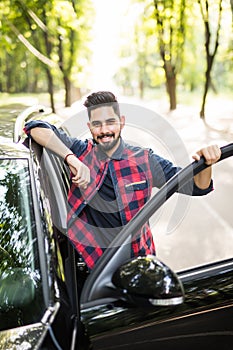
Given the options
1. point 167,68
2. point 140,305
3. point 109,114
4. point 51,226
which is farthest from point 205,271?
point 167,68

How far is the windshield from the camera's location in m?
1.70

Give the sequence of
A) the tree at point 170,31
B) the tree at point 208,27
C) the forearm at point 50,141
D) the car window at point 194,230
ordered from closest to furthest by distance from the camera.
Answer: the forearm at point 50,141, the car window at point 194,230, the tree at point 208,27, the tree at point 170,31

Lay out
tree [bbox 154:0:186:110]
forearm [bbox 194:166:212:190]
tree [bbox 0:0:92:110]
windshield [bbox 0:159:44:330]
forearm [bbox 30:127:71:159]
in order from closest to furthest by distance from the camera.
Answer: windshield [bbox 0:159:44:330]
forearm [bbox 194:166:212:190]
forearm [bbox 30:127:71:159]
tree [bbox 0:0:92:110]
tree [bbox 154:0:186:110]

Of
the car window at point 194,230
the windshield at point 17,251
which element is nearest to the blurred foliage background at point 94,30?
the car window at point 194,230

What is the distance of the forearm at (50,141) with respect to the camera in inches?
85.5

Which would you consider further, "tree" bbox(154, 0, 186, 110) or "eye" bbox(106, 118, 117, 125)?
"tree" bbox(154, 0, 186, 110)

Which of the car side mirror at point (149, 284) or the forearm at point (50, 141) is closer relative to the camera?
the car side mirror at point (149, 284)

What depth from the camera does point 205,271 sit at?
1.98m

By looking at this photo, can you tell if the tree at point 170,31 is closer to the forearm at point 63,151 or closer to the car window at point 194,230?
the car window at point 194,230

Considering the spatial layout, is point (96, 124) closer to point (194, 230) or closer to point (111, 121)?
point (111, 121)

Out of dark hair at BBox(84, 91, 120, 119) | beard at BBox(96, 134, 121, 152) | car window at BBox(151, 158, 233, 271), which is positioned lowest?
car window at BBox(151, 158, 233, 271)

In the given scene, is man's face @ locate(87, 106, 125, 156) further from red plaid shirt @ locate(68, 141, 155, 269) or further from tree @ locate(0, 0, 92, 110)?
tree @ locate(0, 0, 92, 110)

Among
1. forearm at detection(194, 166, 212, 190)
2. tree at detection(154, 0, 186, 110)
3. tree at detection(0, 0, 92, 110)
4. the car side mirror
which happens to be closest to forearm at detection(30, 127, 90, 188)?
forearm at detection(194, 166, 212, 190)

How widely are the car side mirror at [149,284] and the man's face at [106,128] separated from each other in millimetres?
658
